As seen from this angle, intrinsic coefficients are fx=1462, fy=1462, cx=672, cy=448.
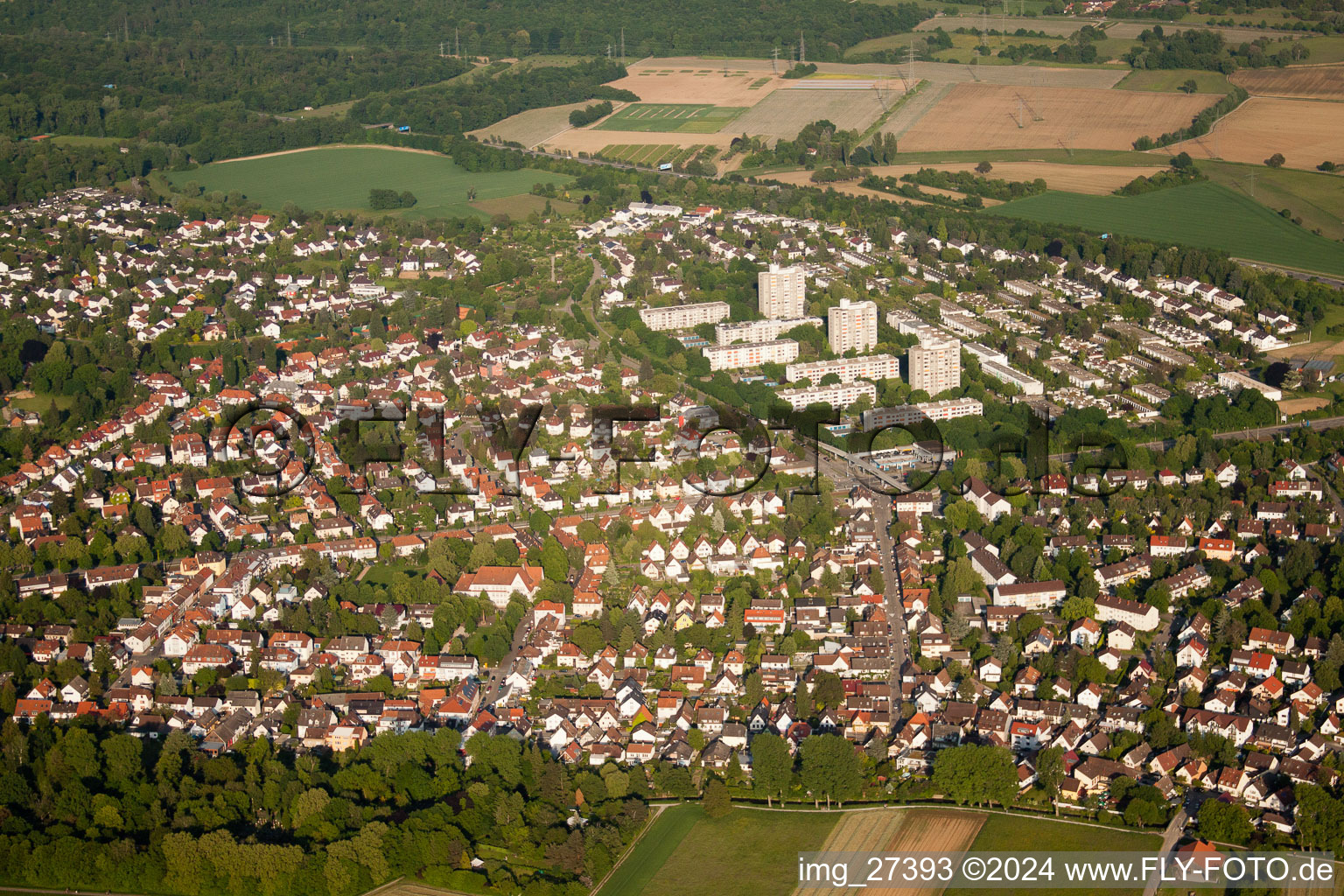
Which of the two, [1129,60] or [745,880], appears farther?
[1129,60]

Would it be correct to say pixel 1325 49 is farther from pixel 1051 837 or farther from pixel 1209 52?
pixel 1051 837

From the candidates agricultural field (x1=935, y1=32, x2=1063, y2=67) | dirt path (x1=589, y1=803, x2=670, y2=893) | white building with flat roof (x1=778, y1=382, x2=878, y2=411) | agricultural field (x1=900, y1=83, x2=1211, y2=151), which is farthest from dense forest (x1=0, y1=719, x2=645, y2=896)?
agricultural field (x1=935, y1=32, x2=1063, y2=67)

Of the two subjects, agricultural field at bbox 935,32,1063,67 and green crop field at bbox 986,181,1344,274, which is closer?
green crop field at bbox 986,181,1344,274

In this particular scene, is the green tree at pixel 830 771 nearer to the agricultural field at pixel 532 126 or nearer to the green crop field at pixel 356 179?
the green crop field at pixel 356 179

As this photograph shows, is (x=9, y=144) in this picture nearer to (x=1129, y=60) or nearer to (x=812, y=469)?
(x=812, y=469)

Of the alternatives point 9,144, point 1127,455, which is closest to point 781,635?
point 1127,455

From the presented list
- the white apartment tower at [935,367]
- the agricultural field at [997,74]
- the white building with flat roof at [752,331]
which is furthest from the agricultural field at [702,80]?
the white apartment tower at [935,367]

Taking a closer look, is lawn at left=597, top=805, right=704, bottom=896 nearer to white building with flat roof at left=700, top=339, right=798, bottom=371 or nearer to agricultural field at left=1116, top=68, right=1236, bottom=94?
white building with flat roof at left=700, top=339, right=798, bottom=371
